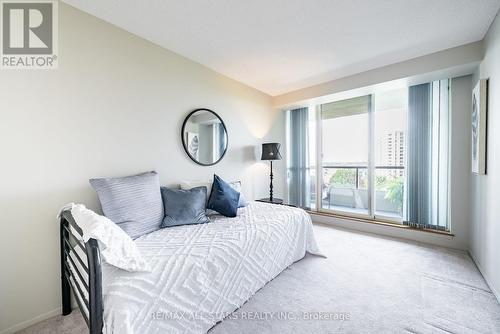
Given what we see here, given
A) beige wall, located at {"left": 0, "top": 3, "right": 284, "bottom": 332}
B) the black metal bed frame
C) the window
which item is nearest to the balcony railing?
the window

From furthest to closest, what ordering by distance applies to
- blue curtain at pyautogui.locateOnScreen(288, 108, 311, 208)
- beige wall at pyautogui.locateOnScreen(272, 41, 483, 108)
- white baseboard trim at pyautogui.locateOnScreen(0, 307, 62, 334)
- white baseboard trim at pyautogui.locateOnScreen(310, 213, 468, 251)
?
blue curtain at pyautogui.locateOnScreen(288, 108, 311, 208), white baseboard trim at pyautogui.locateOnScreen(310, 213, 468, 251), beige wall at pyautogui.locateOnScreen(272, 41, 483, 108), white baseboard trim at pyautogui.locateOnScreen(0, 307, 62, 334)

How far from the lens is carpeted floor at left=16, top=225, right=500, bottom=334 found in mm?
1462

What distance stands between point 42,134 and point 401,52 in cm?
369

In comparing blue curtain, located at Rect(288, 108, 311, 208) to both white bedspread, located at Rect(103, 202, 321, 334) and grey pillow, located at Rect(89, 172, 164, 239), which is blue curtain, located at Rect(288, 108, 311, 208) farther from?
grey pillow, located at Rect(89, 172, 164, 239)

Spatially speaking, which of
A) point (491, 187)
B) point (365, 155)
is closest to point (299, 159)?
point (365, 155)

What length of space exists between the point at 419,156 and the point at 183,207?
3255 millimetres

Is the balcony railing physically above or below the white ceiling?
below

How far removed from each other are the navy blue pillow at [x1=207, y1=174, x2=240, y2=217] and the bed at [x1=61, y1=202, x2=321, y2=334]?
0.11m

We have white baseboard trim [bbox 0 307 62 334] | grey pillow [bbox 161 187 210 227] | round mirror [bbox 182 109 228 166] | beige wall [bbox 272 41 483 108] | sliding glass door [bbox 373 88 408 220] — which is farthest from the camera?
sliding glass door [bbox 373 88 408 220]

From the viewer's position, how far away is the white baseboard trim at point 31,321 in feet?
4.76

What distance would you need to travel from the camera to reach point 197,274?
136 centimetres

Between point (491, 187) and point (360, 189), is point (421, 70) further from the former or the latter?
point (360, 189)

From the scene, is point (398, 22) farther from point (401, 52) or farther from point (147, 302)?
point (147, 302)

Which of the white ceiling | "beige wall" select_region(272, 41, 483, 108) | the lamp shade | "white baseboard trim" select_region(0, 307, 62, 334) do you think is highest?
the white ceiling
